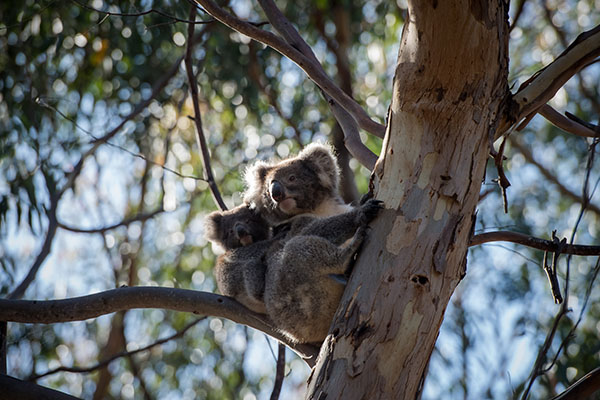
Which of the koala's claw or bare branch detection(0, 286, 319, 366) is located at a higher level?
the koala's claw

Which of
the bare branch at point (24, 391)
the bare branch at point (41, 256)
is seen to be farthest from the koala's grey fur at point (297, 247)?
the bare branch at point (41, 256)

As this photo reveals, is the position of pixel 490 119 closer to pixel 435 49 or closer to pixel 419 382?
pixel 435 49

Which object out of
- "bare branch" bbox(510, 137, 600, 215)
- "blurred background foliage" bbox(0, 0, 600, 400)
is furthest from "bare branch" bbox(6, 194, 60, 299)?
"bare branch" bbox(510, 137, 600, 215)

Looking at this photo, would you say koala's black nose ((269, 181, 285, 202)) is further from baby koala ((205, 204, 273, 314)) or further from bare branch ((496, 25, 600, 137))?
bare branch ((496, 25, 600, 137))

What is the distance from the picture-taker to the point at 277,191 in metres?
3.54

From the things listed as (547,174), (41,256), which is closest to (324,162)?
(41,256)

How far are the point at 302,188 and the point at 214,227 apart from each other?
27.1 inches

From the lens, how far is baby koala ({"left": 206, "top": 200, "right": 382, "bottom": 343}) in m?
2.67

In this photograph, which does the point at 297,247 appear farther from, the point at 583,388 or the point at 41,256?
the point at 41,256

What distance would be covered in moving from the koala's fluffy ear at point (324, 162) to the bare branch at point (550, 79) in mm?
1455

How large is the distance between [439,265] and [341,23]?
541cm

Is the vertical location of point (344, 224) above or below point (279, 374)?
above

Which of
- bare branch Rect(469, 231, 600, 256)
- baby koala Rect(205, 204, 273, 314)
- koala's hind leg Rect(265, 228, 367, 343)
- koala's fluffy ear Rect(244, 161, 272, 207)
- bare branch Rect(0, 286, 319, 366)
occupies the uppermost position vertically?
koala's fluffy ear Rect(244, 161, 272, 207)

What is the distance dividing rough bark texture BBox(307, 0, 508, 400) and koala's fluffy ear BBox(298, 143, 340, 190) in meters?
1.46
